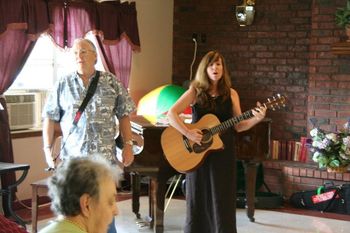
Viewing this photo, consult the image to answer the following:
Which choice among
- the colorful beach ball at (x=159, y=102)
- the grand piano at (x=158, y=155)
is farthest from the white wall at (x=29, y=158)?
the grand piano at (x=158, y=155)

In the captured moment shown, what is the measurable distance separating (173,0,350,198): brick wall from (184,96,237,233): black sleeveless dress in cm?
223

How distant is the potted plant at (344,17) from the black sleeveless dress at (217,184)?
7.68 ft

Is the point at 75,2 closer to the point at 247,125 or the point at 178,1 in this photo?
the point at 178,1

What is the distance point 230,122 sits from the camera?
146 inches

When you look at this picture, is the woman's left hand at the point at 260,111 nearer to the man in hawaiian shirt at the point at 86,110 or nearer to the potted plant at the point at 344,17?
the man in hawaiian shirt at the point at 86,110

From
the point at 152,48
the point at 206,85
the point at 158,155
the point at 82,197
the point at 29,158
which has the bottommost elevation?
the point at 29,158

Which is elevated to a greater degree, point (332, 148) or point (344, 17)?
point (344, 17)

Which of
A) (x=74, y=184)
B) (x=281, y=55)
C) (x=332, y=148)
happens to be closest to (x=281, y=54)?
(x=281, y=55)

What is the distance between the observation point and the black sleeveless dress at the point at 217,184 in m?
3.76

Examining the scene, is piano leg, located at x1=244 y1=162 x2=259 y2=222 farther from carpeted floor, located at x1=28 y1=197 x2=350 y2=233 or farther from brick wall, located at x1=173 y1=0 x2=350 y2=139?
brick wall, located at x1=173 y1=0 x2=350 y2=139

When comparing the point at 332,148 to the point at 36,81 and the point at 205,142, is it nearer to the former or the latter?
the point at 205,142

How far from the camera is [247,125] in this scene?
3768 mm

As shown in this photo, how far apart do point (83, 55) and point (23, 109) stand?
230 cm

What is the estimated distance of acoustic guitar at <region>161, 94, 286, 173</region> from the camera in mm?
3705
